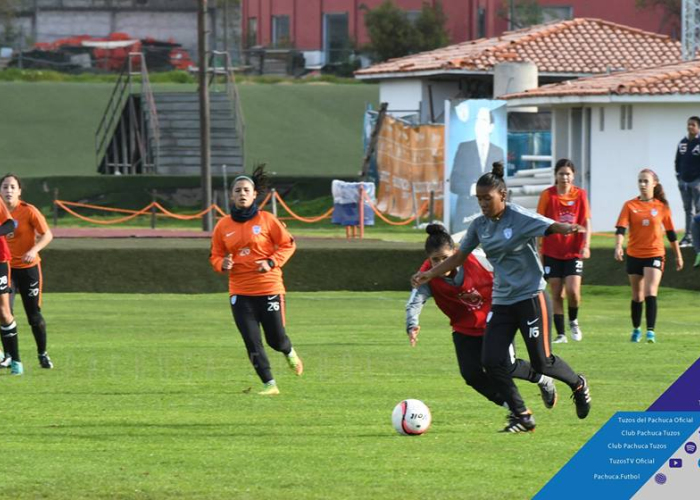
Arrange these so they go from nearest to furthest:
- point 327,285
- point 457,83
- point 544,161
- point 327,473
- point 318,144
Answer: point 327,473 → point 327,285 → point 544,161 → point 457,83 → point 318,144

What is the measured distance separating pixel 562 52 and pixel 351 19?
29.3m

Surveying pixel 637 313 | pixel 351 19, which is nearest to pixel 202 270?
pixel 637 313

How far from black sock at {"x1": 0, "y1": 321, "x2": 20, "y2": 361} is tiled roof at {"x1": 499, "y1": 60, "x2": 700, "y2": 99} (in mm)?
23892

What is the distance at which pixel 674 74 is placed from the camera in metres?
37.2

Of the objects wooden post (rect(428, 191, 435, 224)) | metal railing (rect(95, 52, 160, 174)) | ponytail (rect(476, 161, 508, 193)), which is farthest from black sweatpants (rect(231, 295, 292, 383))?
metal railing (rect(95, 52, 160, 174))

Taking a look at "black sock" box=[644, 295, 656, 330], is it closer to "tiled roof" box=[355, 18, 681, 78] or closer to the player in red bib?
the player in red bib

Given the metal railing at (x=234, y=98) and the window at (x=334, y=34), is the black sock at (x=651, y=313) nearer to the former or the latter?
the metal railing at (x=234, y=98)

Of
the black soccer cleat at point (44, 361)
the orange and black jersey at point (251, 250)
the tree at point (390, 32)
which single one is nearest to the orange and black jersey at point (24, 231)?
the black soccer cleat at point (44, 361)

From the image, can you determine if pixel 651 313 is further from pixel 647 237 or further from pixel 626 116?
pixel 626 116

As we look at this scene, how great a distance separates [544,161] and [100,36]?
44.5m

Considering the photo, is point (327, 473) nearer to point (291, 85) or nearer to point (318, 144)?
point (318, 144)

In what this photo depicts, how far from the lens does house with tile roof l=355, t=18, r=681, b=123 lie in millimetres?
49312

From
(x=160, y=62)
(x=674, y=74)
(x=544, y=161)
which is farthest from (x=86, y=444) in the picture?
(x=160, y=62)

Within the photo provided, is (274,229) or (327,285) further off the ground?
(274,229)
